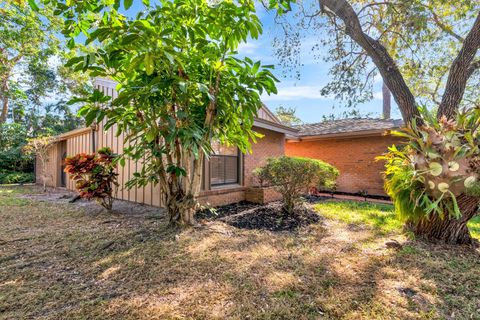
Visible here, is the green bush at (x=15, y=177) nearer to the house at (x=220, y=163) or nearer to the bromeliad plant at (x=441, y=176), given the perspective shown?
the house at (x=220, y=163)

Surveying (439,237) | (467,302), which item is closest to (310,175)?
(439,237)

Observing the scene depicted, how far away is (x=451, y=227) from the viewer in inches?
149

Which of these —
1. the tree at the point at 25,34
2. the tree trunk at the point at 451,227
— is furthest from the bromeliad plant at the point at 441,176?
the tree at the point at 25,34

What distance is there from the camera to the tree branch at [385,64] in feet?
14.5

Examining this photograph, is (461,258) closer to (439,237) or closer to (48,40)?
(439,237)

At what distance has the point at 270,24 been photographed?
659 centimetres

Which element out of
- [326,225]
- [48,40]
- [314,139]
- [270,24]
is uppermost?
[48,40]

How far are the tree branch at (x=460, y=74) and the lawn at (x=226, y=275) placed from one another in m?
2.42

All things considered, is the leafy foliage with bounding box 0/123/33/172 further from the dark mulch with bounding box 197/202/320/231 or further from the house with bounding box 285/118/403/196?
the house with bounding box 285/118/403/196

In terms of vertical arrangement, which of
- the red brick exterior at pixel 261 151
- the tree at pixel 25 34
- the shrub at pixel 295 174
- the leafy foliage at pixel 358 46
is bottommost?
the shrub at pixel 295 174

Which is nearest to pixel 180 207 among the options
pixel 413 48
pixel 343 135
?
pixel 413 48

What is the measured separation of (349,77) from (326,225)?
14.3 ft

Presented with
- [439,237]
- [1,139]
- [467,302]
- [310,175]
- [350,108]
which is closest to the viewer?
[467,302]

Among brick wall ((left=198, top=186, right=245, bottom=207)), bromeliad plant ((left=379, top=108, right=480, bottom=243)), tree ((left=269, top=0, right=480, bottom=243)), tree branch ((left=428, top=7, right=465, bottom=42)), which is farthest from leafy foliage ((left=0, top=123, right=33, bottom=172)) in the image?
tree branch ((left=428, top=7, right=465, bottom=42))
